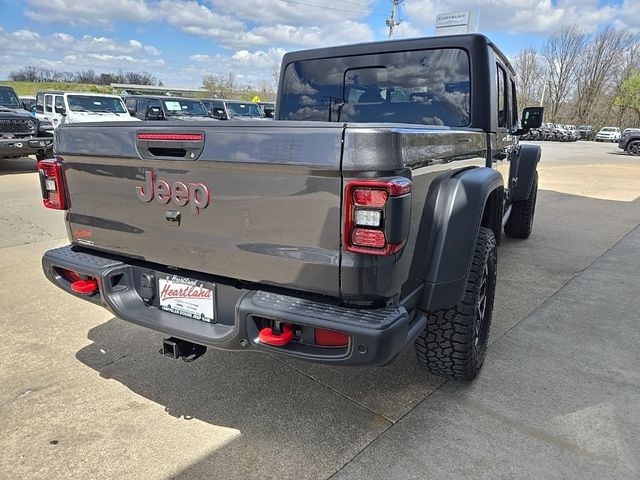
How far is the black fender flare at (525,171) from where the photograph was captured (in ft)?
17.2

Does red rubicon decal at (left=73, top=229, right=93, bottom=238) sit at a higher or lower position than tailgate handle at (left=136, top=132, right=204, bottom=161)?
lower

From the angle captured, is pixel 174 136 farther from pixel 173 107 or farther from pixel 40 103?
pixel 40 103

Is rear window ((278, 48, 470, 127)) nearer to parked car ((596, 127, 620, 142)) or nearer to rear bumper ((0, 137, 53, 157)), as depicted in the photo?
rear bumper ((0, 137, 53, 157))

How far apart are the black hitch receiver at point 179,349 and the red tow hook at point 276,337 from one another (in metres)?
0.53

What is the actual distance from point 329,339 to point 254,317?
32 centimetres

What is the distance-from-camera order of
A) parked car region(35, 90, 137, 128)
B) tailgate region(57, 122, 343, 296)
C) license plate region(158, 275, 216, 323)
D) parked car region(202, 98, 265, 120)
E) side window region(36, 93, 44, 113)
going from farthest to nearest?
parked car region(202, 98, 265, 120), side window region(36, 93, 44, 113), parked car region(35, 90, 137, 128), license plate region(158, 275, 216, 323), tailgate region(57, 122, 343, 296)

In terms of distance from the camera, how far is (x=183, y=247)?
7.03 ft

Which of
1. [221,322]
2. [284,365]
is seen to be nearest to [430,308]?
[221,322]

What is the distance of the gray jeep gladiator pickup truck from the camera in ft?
5.70

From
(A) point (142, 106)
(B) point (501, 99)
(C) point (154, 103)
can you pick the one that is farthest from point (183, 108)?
(B) point (501, 99)

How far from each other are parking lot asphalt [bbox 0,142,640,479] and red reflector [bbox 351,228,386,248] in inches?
40.7

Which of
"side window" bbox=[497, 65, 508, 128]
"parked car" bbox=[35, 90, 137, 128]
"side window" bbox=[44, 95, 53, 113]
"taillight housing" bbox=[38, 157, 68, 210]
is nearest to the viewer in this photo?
"taillight housing" bbox=[38, 157, 68, 210]

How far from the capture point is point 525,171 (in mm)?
5332

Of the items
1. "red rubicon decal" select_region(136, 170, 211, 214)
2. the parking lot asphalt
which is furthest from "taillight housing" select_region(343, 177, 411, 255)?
the parking lot asphalt
